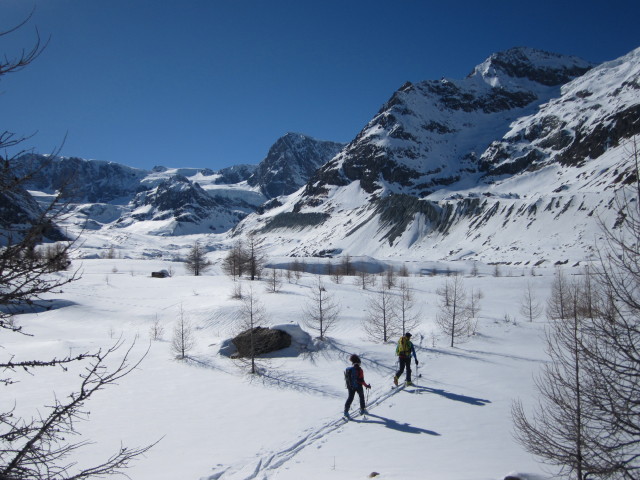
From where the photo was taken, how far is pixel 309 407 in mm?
14680

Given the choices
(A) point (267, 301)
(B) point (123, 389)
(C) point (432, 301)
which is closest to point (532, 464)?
(B) point (123, 389)

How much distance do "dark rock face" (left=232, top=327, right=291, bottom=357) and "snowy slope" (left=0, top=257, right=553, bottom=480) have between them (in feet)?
2.82

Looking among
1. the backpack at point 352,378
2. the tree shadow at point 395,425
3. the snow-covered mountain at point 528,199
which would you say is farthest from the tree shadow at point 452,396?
the snow-covered mountain at point 528,199

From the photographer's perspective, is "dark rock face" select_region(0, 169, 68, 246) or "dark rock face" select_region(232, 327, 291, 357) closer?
"dark rock face" select_region(0, 169, 68, 246)

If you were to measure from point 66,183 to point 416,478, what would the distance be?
755 centimetres

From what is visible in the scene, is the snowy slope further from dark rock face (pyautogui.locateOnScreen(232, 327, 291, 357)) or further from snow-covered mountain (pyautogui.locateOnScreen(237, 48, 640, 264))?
snow-covered mountain (pyautogui.locateOnScreen(237, 48, 640, 264))

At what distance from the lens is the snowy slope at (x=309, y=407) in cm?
910

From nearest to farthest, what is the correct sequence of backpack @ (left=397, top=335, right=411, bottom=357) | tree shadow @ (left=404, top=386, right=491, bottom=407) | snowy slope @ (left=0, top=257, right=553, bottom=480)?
snowy slope @ (left=0, top=257, right=553, bottom=480) → tree shadow @ (left=404, top=386, right=491, bottom=407) → backpack @ (left=397, top=335, right=411, bottom=357)

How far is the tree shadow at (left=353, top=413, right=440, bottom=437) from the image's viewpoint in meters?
10.8

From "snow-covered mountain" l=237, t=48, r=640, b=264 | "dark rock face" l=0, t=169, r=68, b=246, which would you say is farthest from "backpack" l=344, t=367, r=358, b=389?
"snow-covered mountain" l=237, t=48, r=640, b=264

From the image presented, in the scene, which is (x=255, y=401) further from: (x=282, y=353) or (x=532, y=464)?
(x=532, y=464)

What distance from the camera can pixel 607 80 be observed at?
183250mm

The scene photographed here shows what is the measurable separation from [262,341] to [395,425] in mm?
14254

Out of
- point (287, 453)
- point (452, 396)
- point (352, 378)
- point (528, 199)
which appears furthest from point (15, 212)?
point (528, 199)
